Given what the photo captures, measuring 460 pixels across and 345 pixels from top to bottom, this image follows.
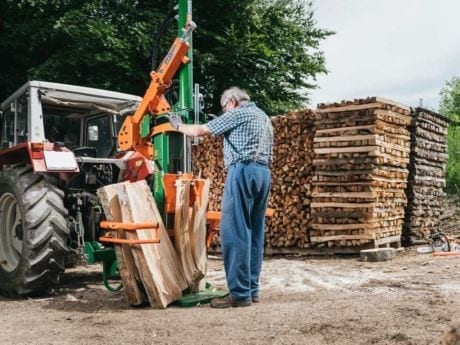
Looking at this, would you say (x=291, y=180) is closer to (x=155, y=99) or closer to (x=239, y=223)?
(x=155, y=99)

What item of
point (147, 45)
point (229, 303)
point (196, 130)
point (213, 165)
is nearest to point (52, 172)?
point (196, 130)

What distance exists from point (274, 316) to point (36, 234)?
2.47 m

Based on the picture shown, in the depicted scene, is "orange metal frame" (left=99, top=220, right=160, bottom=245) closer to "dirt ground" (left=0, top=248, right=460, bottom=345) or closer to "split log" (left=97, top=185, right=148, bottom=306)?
"split log" (left=97, top=185, right=148, bottom=306)

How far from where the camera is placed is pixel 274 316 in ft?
13.1

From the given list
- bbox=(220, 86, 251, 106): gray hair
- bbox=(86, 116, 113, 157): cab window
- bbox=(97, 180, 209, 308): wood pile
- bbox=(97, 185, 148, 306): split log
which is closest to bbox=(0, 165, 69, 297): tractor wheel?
bbox=(97, 180, 209, 308): wood pile

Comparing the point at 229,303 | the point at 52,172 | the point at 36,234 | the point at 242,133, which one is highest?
the point at 242,133

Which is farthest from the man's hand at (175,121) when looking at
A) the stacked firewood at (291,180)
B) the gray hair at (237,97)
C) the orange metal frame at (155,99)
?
the stacked firewood at (291,180)

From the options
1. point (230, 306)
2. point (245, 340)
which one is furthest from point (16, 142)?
point (245, 340)

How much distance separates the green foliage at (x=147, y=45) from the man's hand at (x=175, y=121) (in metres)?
8.49

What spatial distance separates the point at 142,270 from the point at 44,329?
93 cm

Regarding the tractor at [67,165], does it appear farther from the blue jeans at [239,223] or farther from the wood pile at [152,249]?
the blue jeans at [239,223]

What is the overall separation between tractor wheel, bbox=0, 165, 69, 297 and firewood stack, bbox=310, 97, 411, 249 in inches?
187

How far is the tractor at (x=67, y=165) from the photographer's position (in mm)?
5352

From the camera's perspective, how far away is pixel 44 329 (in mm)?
4035
